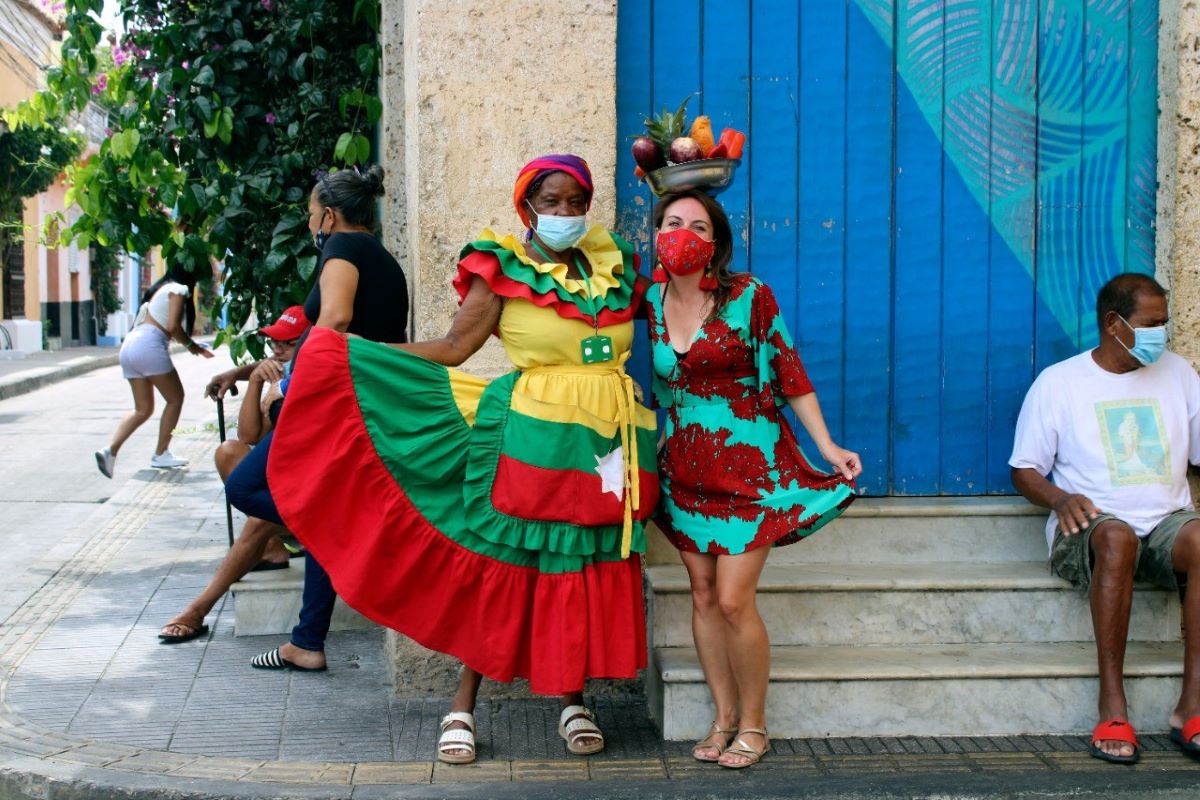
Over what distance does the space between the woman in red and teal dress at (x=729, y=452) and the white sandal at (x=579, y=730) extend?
0.34 m

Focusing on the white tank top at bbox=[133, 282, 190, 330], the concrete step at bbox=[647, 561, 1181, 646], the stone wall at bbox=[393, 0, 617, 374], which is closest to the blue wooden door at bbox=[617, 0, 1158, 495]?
the stone wall at bbox=[393, 0, 617, 374]

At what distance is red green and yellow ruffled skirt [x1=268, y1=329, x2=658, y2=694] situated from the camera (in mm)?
4336

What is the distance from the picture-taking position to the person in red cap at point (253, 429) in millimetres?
5570

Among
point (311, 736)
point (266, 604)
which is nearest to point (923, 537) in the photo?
point (311, 736)

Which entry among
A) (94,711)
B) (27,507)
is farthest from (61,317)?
(94,711)

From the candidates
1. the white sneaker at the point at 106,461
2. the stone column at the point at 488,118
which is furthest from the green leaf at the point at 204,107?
the white sneaker at the point at 106,461

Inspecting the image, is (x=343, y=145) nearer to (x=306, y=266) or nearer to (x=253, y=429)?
(x=306, y=266)

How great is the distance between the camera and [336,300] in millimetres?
4891

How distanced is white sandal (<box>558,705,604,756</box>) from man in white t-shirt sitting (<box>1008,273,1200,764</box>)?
5.43 ft

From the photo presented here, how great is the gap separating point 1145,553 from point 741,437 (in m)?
1.55

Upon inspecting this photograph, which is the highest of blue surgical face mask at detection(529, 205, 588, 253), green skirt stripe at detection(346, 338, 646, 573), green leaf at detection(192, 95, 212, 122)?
green leaf at detection(192, 95, 212, 122)

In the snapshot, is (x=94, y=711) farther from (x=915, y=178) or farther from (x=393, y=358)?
(x=915, y=178)

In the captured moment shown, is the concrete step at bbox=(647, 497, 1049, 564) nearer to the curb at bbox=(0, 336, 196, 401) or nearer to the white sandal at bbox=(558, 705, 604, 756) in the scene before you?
the white sandal at bbox=(558, 705, 604, 756)

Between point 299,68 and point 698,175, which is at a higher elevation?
point 299,68
